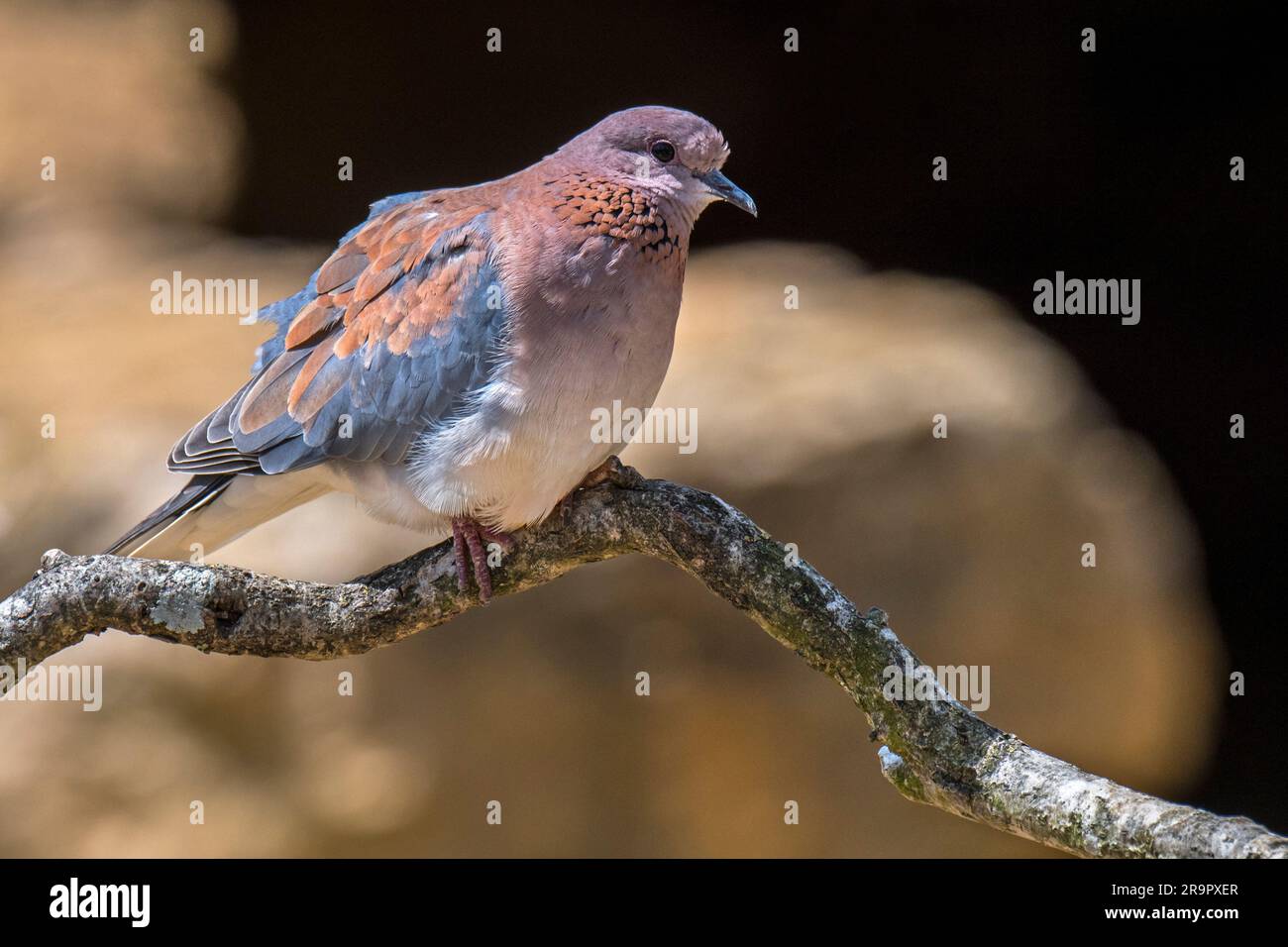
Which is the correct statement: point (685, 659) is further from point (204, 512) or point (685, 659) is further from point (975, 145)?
point (975, 145)

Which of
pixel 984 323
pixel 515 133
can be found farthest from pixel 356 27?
pixel 984 323

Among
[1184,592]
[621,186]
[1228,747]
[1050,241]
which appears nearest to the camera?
[621,186]

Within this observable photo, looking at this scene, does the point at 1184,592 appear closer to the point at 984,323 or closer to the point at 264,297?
the point at 984,323

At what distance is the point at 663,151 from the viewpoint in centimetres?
357

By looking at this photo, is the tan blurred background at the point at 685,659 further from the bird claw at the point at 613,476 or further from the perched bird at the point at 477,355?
the bird claw at the point at 613,476

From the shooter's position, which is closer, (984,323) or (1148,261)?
(984,323)

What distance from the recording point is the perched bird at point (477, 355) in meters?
3.46

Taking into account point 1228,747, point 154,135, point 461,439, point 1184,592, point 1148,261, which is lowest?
point 1228,747

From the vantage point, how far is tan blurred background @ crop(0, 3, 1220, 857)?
20.6 feet

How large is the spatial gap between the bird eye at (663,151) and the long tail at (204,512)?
1.34 meters

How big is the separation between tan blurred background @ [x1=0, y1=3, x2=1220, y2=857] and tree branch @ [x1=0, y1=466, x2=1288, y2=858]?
2.85m

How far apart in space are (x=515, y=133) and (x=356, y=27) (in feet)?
4.07

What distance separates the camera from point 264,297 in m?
7.96

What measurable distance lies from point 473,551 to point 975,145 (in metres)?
6.61
